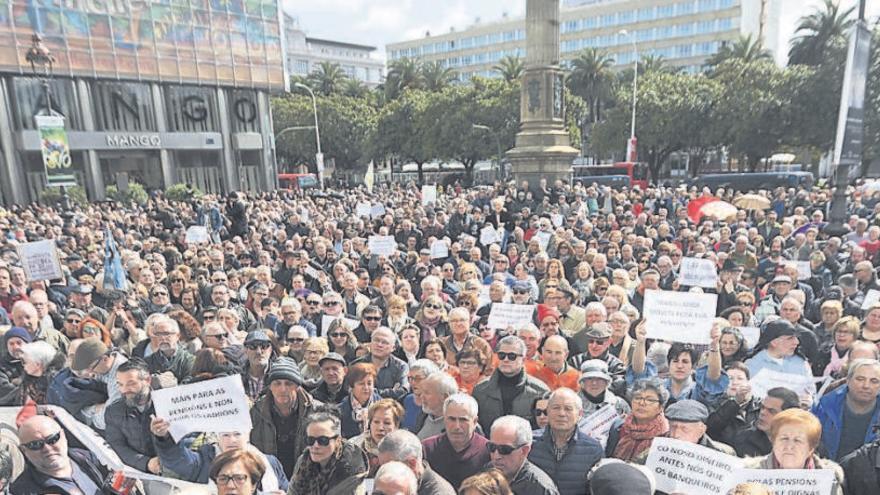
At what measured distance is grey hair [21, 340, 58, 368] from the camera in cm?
431

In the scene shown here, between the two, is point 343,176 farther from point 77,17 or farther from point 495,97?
point 77,17

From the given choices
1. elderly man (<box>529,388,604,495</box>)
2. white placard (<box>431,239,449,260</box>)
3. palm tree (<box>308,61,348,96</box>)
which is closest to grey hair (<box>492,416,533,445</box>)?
elderly man (<box>529,388,604,495</box>)

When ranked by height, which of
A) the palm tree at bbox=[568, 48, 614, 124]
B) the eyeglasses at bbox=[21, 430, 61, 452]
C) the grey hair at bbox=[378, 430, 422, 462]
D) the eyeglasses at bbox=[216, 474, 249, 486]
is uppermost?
the palm tree at bbox=[568, 48, 614, 124]

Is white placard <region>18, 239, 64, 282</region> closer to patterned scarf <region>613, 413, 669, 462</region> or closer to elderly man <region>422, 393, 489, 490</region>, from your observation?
elderly man <region>422, 393, 489, 490</region>

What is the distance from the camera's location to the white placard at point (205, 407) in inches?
137

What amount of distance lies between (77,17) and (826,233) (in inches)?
1573

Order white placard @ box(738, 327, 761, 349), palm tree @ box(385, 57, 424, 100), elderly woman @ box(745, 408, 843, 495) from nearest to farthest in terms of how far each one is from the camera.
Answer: elderly woman @ box(745, 408, 843, 495) → white placard @ box(738, 327, 761, 349) → palm tree @ box(385, 57, 424, 100)

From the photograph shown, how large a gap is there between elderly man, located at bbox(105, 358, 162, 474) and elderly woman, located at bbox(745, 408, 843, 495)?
11.7 ft

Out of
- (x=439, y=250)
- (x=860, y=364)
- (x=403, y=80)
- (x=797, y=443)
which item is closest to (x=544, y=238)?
(x=439, y=250)

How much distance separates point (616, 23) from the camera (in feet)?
253

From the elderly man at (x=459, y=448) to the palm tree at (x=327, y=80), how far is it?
63512 mm

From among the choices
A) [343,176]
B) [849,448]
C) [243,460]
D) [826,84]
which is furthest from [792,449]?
[343,176]

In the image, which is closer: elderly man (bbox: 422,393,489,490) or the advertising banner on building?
elderly man (bbox: 422,393,489,490)

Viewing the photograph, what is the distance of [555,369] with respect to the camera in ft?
15.2
